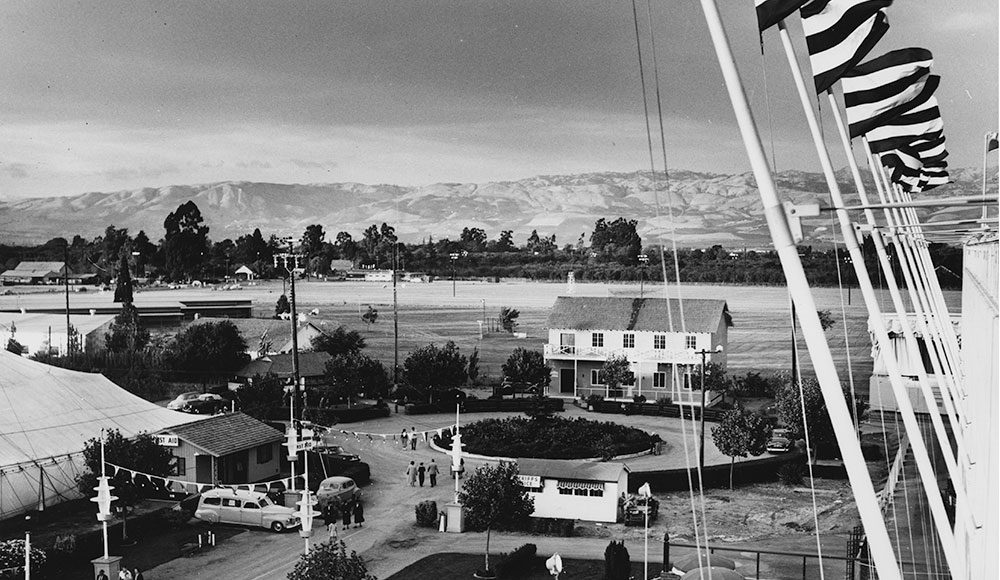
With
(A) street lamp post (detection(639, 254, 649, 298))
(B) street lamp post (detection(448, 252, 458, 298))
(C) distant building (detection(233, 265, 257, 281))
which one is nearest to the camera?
(A) street lamp post (detection(639, 254, 649, 298))

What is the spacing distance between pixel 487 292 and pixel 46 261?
72.9 feet

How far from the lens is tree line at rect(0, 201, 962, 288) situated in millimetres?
45062

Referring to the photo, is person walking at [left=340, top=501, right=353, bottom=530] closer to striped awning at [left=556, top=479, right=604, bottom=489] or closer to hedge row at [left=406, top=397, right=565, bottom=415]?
striped awning at [left=556, top=479, right=604, bottom=489]

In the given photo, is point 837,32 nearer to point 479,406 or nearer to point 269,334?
point 479,406

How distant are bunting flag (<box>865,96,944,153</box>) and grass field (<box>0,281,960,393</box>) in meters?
29.5

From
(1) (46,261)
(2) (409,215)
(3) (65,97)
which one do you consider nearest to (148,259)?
(1) (46,261)

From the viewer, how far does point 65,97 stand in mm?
44094

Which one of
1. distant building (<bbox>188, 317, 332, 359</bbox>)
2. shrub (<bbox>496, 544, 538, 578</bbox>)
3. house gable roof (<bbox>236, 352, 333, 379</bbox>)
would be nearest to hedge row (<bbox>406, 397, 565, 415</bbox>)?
house gable roof (<bbox>236, 352, 333, 379</bbox>)

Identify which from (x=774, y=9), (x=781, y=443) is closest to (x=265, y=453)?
(x=781, y=443)

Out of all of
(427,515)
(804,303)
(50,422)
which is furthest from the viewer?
(50,422)

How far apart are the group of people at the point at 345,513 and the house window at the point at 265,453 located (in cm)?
293

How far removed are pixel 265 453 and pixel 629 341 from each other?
14813 millimetres

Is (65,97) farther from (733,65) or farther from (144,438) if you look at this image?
(733,65)

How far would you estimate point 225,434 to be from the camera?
1923cm
